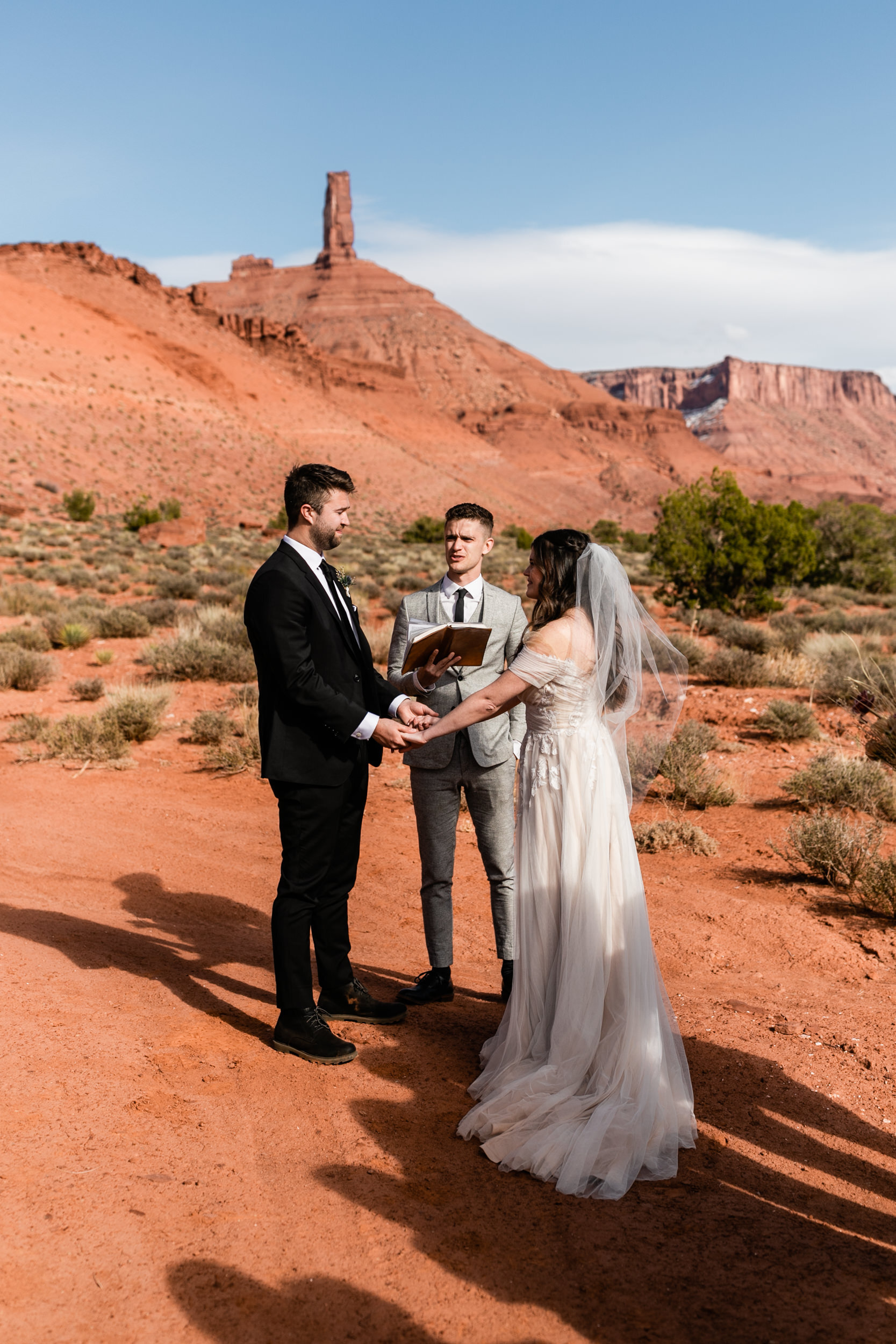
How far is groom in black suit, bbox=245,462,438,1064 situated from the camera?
361 centimetres

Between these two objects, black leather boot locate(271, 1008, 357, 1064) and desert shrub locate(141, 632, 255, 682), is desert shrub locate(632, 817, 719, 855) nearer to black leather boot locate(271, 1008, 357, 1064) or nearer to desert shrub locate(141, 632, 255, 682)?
black leather boot locate(271, 1008, 357, 1064)

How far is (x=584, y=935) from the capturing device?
11.3 feet

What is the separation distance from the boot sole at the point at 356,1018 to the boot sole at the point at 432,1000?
0.66ft

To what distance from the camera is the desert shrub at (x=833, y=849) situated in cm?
620

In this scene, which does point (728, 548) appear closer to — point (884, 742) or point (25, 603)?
point (884, 742)

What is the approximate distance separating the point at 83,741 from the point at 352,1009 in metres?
5.89

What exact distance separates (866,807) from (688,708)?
3.79 meters

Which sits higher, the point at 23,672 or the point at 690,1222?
the point at 23,672

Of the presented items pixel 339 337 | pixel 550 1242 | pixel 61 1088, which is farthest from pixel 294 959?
pixel 339 337

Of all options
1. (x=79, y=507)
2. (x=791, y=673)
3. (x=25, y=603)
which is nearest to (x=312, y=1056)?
(x=791, y=673)

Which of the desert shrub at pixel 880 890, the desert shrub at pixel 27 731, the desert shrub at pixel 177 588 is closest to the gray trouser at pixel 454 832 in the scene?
the desert shrub at pixel 880 890

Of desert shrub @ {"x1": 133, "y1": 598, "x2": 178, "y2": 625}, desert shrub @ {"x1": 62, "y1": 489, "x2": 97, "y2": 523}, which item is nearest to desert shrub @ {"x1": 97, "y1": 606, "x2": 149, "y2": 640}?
desert shrub @ {"x1": 133, "y1": 598, "x2": 178, "y2": 625}

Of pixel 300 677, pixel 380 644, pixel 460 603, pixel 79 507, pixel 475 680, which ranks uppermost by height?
pixel 79 507

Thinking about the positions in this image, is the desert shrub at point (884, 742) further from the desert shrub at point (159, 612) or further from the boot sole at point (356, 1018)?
the desert shrub at point (159, 612)
